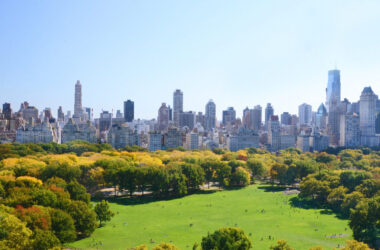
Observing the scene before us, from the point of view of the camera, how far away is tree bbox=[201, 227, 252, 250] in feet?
126

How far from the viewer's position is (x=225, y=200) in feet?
256

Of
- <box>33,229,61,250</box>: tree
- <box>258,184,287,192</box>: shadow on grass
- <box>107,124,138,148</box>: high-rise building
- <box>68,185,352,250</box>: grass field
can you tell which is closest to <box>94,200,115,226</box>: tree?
<box>68,185,352,250</box>: grass field

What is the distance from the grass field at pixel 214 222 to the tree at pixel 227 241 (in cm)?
813

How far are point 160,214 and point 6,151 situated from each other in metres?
60.5

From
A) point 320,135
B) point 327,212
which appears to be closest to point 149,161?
point 327,212

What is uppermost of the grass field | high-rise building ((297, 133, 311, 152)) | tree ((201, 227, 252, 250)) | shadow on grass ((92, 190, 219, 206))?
high-rise building ((297, 133, 311, 152))

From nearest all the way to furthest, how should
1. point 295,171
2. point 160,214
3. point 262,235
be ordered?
1. point 262,235
2. point 160,214
3. point 295,171

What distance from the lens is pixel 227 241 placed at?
38375 mm

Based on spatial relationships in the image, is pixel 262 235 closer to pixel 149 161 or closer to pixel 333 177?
pixel 333 177

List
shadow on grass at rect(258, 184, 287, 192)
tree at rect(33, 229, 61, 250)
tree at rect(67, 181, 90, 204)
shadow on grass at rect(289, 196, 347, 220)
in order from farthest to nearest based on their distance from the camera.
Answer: shadow on grass at rect(258, 184, 287, 192) → shadow on grass at rect(289, 196, 347, 220) → tree at rect(67, 181, 90, 204) → tree at rect(33, 229, 61, 250)

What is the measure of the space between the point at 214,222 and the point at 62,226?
24.5m

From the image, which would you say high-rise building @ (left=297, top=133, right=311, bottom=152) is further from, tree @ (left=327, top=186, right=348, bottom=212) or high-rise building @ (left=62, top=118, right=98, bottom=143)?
tree @ (left=327, top=186, right=348, bottom=212)

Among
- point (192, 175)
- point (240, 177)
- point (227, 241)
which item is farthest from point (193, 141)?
point (227, 241)

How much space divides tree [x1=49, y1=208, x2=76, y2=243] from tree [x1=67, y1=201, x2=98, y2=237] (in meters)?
2.91
